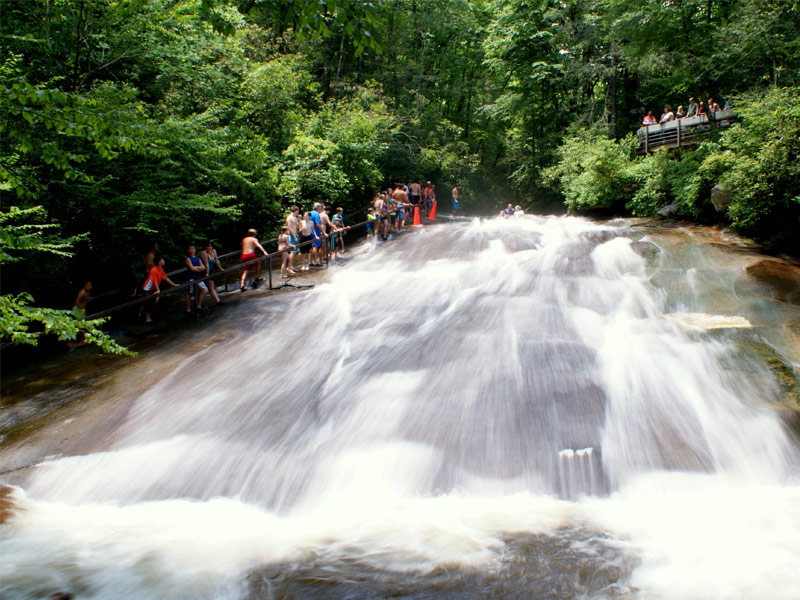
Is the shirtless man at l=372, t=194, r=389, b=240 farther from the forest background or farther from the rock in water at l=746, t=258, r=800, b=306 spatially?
the rock in water at l=746, t=258, r=800, b=306

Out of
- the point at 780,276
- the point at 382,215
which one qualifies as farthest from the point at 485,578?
the point at 382,215

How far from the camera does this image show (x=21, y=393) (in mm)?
8289

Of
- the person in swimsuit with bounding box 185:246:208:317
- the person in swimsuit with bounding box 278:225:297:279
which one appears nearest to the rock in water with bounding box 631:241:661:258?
the person in swimsuit with bounding box 278:225:297:279

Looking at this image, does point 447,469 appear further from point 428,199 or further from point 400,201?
point 428,199

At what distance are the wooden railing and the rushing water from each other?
10.4m

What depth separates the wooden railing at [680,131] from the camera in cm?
1841

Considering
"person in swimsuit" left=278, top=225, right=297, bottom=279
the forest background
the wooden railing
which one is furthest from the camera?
the wooden railing

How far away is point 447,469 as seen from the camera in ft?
19.5

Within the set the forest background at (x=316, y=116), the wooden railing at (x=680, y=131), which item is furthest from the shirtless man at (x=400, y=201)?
the wooden railing at (x=680, y=131)

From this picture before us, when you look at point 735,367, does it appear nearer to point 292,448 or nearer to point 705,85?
point 292,448

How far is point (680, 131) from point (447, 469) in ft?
63.6

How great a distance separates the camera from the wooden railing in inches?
725

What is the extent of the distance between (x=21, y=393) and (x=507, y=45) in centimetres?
2882

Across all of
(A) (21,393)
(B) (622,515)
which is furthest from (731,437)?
(A) (21,393)
